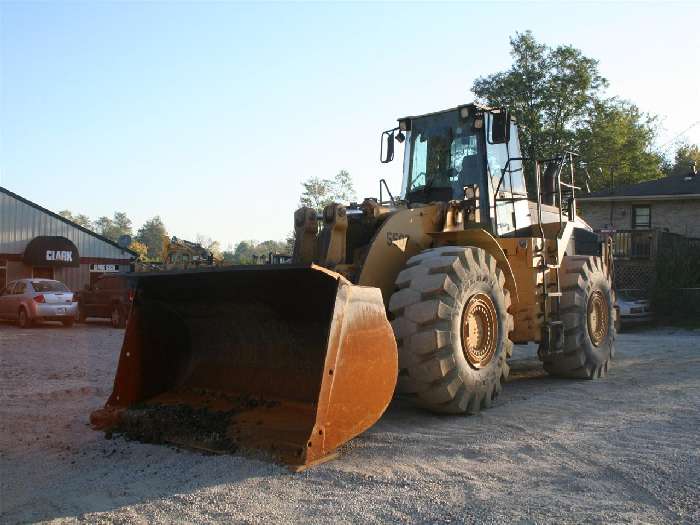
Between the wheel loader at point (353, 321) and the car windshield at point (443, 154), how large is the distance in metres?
0.02

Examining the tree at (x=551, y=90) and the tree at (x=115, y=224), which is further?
the tree at (x=115, y=224)

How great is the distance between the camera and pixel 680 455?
502 cm

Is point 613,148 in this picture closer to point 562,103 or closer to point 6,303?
point 562,103

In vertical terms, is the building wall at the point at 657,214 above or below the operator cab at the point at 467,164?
above

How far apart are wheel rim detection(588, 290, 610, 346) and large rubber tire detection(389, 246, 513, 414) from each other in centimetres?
321

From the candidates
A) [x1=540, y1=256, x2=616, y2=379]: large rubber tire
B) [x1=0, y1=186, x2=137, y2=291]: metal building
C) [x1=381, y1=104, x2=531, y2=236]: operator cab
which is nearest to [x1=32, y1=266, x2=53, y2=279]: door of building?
[x1=0, y1=186, x2=137, y2=291]: metal building

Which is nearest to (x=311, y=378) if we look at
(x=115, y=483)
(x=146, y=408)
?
(x=146, y=408)

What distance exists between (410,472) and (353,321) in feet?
3.71

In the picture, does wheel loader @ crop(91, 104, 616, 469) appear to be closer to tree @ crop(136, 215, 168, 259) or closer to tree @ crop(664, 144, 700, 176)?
tree @ crop(664, 144, 700, 176)

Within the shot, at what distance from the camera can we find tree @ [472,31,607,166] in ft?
125

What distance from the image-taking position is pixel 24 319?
19844 millimetres

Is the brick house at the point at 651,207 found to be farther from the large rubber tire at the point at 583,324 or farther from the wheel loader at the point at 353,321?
the wheel loader at the point at 353,321

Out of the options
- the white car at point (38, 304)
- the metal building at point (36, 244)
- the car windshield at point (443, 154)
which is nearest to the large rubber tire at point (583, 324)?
the car windshield at point (443, 154)

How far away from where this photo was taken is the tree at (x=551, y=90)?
3800 cm
